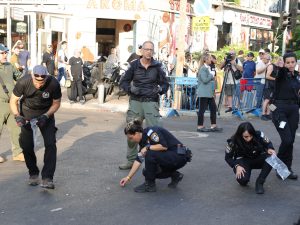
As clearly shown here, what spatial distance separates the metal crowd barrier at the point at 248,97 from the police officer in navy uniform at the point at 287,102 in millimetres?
6575

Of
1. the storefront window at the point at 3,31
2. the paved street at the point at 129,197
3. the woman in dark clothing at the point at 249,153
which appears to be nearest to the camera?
the paved street at the point at 129,197

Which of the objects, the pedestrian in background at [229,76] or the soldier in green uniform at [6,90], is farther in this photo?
the pedestrian in background at [229,76]

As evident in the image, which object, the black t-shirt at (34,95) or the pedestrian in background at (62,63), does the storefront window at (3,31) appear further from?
the black t-shirt at (34,95)

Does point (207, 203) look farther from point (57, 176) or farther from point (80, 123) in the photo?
point (80, 123)

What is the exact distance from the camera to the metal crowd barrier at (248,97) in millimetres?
13750

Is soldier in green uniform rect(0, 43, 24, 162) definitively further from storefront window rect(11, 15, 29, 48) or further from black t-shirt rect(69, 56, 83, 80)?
storefront window rect(11, 15, 29, 48)

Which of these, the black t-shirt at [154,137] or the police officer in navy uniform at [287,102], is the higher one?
the police officer in navy uniform at [287,102]

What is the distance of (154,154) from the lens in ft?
20.0

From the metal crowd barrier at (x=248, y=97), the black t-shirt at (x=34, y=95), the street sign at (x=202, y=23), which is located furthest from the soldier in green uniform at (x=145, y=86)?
the street sign at (x=202, y=23)

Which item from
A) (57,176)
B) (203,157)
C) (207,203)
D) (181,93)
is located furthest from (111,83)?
(207,203)

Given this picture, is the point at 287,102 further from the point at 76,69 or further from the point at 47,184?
the point at 76,69

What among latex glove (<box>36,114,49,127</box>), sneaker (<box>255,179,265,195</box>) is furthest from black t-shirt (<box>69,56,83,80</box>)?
sneaker (<box>255,179,265,195</box>)

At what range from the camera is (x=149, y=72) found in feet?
23.7

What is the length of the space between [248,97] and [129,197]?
28.3 ft
